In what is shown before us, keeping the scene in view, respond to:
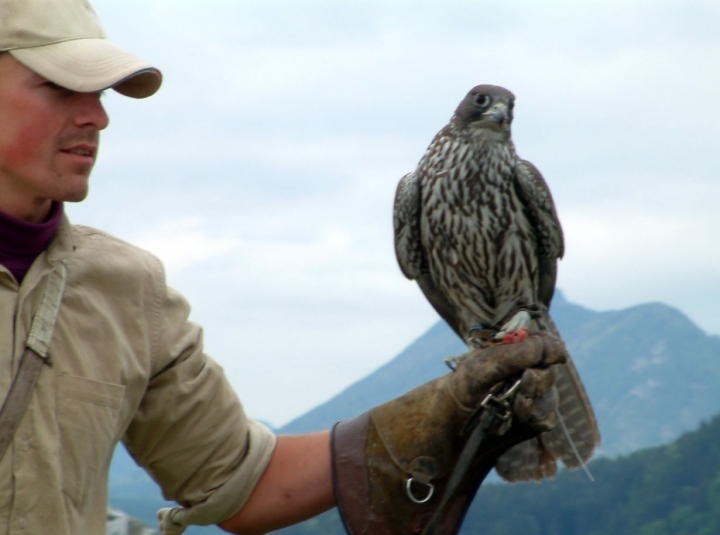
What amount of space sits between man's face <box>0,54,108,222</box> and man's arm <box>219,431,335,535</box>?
2.92ft

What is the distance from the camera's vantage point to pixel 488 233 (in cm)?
402

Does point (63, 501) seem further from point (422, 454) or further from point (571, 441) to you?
point (571, 441)

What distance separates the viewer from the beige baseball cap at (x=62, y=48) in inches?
77.4

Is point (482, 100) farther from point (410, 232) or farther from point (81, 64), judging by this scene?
point (81, 64)

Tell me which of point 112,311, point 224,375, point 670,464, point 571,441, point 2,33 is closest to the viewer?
point 2,33

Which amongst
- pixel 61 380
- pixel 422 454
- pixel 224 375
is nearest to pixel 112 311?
pixel 61 380

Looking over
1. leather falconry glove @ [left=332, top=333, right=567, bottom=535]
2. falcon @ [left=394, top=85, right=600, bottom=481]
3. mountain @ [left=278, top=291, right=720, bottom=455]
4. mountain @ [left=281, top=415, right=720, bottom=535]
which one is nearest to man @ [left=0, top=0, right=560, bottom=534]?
leather falconry glove @ [left=332, top=333, right=567, bottom=535]

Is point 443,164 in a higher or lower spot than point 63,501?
higher

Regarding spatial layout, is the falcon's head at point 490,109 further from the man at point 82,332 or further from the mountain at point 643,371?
the mountain at point 643,371

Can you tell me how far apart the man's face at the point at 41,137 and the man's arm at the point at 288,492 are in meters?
0.89

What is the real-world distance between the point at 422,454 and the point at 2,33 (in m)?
1.40

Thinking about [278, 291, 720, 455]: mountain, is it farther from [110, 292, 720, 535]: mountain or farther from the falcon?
the falcon

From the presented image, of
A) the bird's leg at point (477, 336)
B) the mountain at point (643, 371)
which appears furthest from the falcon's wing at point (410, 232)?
the mountain at point (643, 371)

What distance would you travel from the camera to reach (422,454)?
257cm
